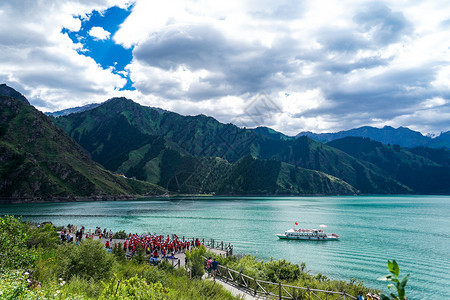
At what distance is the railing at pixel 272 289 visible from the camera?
20.3 metres

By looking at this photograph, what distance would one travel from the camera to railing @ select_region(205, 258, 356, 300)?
66.6 feet

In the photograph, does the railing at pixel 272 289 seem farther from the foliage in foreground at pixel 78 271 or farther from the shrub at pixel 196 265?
the foliage in foreground at pixel 78 271

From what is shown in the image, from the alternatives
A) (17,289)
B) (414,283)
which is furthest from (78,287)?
(414,283)

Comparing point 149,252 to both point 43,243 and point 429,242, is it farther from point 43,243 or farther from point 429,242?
point 429,242

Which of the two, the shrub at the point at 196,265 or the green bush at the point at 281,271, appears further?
the green bush at the point at 281,271

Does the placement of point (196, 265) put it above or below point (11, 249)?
below

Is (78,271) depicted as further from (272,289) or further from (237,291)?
(272,289)

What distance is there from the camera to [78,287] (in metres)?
13.6

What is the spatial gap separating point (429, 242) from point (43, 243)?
3055 inches

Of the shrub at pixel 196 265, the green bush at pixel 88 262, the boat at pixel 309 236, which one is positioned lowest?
the boat at pixel 309 236

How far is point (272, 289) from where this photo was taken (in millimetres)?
22844

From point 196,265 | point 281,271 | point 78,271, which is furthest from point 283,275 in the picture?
point 78,271

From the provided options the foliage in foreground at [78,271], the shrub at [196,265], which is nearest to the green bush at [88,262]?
the foliage in foreground at [78,271]

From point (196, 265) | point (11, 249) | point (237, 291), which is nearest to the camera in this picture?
point (11, 249)
